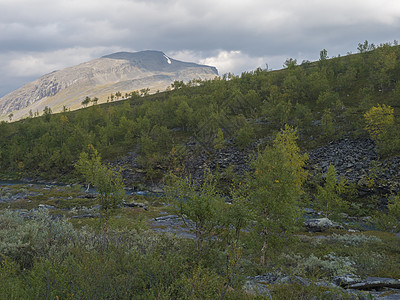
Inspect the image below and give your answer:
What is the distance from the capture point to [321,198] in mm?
44219

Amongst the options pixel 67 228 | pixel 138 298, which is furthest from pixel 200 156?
pixel 138 298

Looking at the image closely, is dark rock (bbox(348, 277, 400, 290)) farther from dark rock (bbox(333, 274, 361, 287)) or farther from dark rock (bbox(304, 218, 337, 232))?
dark rock (bbox(304, 218, 337, 232))

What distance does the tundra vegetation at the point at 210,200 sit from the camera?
34.6 ft

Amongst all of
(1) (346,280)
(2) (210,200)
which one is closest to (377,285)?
(1) (346,280)

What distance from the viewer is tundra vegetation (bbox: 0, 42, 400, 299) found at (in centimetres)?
1053

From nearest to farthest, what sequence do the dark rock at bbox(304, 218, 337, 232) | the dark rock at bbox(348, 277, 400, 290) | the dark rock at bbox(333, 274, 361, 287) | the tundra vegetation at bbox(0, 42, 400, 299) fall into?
the tundra vegetation at bbox(0, 42, 400, 299) → the dark rock at bbox(348, 277, 400, 290) → the dark rock at bbox(333, 274, 361, 287) → the dark rock at bbox(304, 218, 337, 232)

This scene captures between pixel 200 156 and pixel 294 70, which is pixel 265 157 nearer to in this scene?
pixel 200 156

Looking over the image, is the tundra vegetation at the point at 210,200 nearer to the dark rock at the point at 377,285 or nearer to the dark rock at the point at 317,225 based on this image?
the dark rock at the point at 317,225

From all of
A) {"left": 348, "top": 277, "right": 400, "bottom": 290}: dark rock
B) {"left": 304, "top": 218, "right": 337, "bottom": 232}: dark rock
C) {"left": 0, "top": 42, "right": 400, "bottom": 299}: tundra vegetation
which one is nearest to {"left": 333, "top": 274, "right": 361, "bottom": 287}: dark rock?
{"left": 348, "top": 277, "right": 400, "bottom": 290}: dark rock

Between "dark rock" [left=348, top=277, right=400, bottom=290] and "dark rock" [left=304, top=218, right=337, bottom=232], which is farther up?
"dark rock" [left=348, top=277, right=400, bottom=290]

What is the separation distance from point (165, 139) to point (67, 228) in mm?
87315

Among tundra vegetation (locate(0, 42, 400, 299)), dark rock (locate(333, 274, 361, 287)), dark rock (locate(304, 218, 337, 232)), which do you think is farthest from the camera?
dark rock (locate(304, 218, 337, 232))

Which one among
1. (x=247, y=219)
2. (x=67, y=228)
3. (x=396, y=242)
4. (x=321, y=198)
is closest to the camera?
(x=247, y=219)

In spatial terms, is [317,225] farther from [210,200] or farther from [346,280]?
[210,200]
